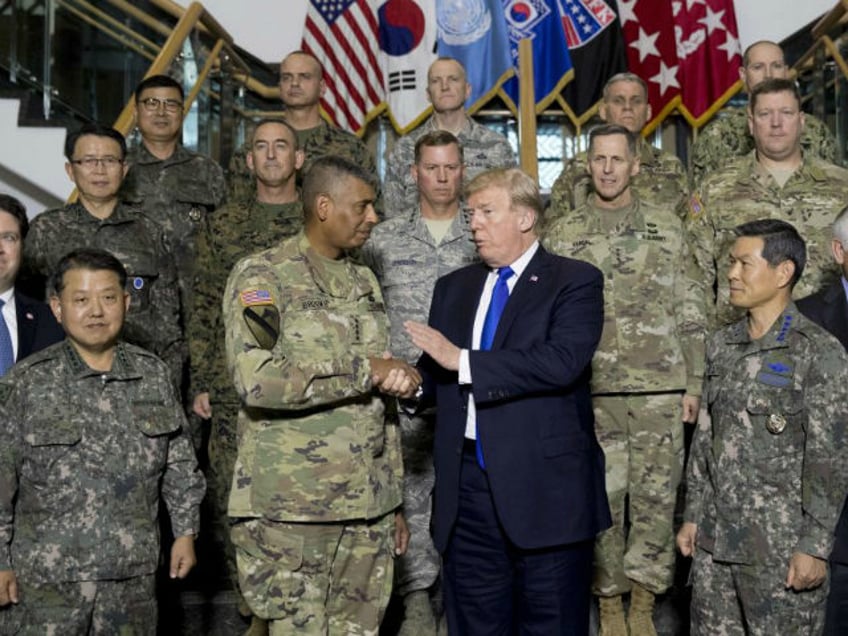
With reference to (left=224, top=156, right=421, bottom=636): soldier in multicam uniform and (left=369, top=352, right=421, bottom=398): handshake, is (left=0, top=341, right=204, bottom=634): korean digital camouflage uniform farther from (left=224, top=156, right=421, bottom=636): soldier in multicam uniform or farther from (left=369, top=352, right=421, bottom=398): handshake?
(left=369, top=352, right=421, bottom=398): handshake

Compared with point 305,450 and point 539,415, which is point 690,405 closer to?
point 539,415

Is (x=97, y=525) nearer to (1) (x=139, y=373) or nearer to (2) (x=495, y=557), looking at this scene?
(1) (x=139, y=373)

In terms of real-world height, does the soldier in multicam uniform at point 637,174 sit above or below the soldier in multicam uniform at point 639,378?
above

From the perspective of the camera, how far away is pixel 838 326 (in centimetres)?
357

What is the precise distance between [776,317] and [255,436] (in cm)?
146

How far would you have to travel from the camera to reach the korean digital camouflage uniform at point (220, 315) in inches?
172

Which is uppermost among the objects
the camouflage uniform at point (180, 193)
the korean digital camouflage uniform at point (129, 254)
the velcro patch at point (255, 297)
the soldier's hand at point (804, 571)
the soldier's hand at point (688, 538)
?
the camouflage uniform at point (180, 193)

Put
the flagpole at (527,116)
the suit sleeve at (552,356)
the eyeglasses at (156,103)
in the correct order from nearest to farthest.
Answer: the suit sleeve at (552,356), the eyeglasses at (156,103), the flagpole at (527,116)

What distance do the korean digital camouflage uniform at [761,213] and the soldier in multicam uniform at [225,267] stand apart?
1.51 m

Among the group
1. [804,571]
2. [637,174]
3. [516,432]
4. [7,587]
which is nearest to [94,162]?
[7,587]

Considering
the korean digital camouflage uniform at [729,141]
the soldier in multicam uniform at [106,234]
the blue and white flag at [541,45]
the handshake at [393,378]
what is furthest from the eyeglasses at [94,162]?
the blue and white flag at [541,45]

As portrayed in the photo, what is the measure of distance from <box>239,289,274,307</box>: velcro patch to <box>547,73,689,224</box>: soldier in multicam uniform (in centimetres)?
216

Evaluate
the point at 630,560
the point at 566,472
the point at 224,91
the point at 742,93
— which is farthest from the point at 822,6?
the point at 566,472

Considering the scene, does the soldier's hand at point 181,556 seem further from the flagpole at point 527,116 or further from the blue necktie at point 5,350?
the flagpole at point 527,116
